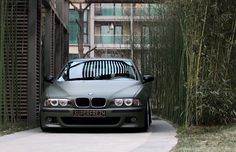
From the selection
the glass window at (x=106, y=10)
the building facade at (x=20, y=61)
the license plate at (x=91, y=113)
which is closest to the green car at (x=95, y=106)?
the license plate at (x=91, y=113)

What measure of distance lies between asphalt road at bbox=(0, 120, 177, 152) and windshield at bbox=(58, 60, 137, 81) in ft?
3.58

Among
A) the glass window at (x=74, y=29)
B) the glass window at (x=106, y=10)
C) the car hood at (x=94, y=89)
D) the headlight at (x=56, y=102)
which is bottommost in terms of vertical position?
the headlight at (x=56, y=102)

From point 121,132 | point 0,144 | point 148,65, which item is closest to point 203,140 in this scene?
point 121,132

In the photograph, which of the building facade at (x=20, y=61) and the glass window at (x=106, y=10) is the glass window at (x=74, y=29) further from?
the building facade at (x=20, y=61)

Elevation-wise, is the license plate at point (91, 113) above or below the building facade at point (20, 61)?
below

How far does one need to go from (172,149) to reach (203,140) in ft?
3.14

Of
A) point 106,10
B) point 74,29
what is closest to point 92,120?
point 74,29

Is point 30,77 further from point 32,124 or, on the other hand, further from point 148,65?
point 148,65

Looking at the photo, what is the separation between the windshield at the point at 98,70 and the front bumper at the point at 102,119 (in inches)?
42.8

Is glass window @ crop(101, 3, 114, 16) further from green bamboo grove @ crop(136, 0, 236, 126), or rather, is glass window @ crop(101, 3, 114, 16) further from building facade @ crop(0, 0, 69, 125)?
green bamboo grove @ crop(136, 0, 236, 126)

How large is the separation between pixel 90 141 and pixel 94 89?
1537 millimetres

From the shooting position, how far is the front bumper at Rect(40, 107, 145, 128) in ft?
30.1

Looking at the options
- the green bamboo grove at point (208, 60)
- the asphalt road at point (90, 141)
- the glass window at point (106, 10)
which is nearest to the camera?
the asphalt road at point (90, 141)

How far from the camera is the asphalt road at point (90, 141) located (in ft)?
23.5
